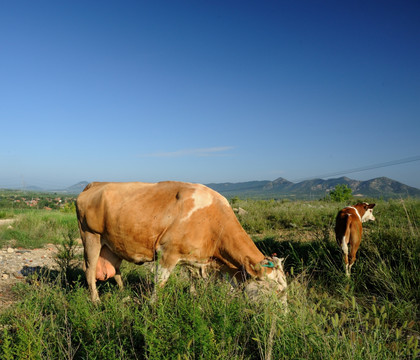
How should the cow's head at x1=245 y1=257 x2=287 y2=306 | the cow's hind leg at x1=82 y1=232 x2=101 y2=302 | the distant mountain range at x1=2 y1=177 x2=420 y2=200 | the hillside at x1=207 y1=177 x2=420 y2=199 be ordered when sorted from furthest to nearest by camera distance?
the distant mountain range at x1=2 y1=177 x2=420 y2=200 → the hillside at x1=207 y1=177 x2=420 y2=199 → the cow's hind leg at x1=82 y1=232 x2=101 y2=302 → the cow's head at x1=245 y1=257 x2=287 y2=306

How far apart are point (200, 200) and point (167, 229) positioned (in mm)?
607

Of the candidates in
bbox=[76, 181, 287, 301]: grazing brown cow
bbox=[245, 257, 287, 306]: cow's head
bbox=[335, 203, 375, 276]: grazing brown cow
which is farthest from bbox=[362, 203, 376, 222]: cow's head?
bbox=[245, 257, 287, 306]: cow's head

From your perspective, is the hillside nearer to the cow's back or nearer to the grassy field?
the grassy field

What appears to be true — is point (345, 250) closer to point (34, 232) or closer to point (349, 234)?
→ point (349, 234)

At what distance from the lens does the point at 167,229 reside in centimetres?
439

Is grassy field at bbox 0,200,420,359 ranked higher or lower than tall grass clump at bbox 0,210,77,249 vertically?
higher

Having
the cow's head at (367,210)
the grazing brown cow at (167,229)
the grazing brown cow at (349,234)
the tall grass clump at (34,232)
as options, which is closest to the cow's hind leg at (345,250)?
the grazing brown cow at (349,234)

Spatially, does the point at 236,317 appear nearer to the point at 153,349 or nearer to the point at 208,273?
the point at 153,349

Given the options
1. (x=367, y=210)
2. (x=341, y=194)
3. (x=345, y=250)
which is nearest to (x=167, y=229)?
(x=345, y=250)

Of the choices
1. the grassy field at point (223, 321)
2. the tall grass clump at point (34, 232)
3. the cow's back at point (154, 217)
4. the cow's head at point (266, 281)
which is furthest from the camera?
the tall grass clump at point (34, 232)

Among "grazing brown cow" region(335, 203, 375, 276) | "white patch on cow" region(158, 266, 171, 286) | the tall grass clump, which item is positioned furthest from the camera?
the tall grass clump

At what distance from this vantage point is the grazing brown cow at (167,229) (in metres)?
4.29

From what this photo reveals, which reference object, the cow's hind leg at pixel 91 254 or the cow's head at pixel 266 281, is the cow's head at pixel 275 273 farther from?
the cow's hind leg at pixel 91 254

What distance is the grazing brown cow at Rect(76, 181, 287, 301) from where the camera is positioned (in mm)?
4285
